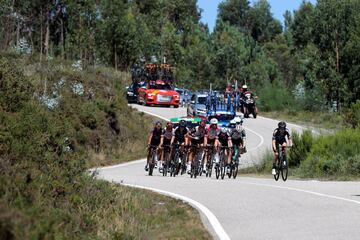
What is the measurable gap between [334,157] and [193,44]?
7404 centimetres

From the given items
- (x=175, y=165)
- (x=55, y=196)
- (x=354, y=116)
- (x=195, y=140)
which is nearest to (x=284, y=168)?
(x=195, y=140)

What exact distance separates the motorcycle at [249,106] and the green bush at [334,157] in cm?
2087

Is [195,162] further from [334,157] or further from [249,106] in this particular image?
[249,106]

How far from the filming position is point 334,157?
81.3ft

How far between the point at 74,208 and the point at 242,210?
3631 mm

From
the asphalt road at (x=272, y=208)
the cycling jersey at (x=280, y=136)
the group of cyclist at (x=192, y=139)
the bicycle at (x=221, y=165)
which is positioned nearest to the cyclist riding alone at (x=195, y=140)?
the group of cyclist at (x=192, y=139)

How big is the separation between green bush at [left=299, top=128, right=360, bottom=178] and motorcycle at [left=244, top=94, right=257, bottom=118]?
20870mm

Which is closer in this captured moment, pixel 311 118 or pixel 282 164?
pixel 282 164

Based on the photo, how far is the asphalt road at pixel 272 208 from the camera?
10.9m

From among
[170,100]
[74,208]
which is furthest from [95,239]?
[170,100]

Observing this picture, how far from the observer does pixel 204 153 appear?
24.5 meters

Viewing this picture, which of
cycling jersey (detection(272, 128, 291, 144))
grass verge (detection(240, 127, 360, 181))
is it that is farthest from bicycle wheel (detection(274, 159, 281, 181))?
grass verge (detection(240, 127, 360, 181))

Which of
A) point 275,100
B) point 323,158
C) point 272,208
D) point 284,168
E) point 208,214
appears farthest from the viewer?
point 275,100

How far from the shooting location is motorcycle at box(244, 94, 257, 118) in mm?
49159
